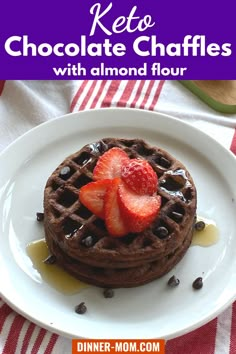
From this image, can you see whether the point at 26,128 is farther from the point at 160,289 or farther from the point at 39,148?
the point at 160,289

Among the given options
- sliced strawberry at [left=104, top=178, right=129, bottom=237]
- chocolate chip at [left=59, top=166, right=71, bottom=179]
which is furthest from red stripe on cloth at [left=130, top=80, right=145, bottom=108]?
sliced strawberry at [left=104, top=178, right=129, bottom=237]

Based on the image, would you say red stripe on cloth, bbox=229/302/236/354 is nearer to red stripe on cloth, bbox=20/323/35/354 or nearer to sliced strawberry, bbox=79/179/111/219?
sliced strawberry, bbox=79/179/111/219

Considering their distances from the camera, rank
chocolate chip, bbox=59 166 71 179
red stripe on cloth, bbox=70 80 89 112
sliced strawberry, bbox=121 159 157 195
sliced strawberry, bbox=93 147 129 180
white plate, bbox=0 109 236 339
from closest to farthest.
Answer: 1. white plate, bbox=0 109 236 339
2. sliced strawberry, bbox=121 159 157 195
3. sliced strawberry, bbox=93 147 129 180
4. chocolate chip, bbox=59 166 71 179
5. red stripe on cloth, bbox=70 80 89 112

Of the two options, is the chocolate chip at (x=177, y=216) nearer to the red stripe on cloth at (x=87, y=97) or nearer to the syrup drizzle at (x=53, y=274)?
the syrup drizzle at (x=53, y=274)

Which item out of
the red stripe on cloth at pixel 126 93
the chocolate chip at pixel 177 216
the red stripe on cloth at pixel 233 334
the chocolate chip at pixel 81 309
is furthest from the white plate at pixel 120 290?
the red stripe on cloth at pixel 126 93

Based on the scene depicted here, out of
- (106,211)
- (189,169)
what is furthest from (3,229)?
(189,169)

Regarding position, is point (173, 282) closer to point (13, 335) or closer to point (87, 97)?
point (13, 335)
